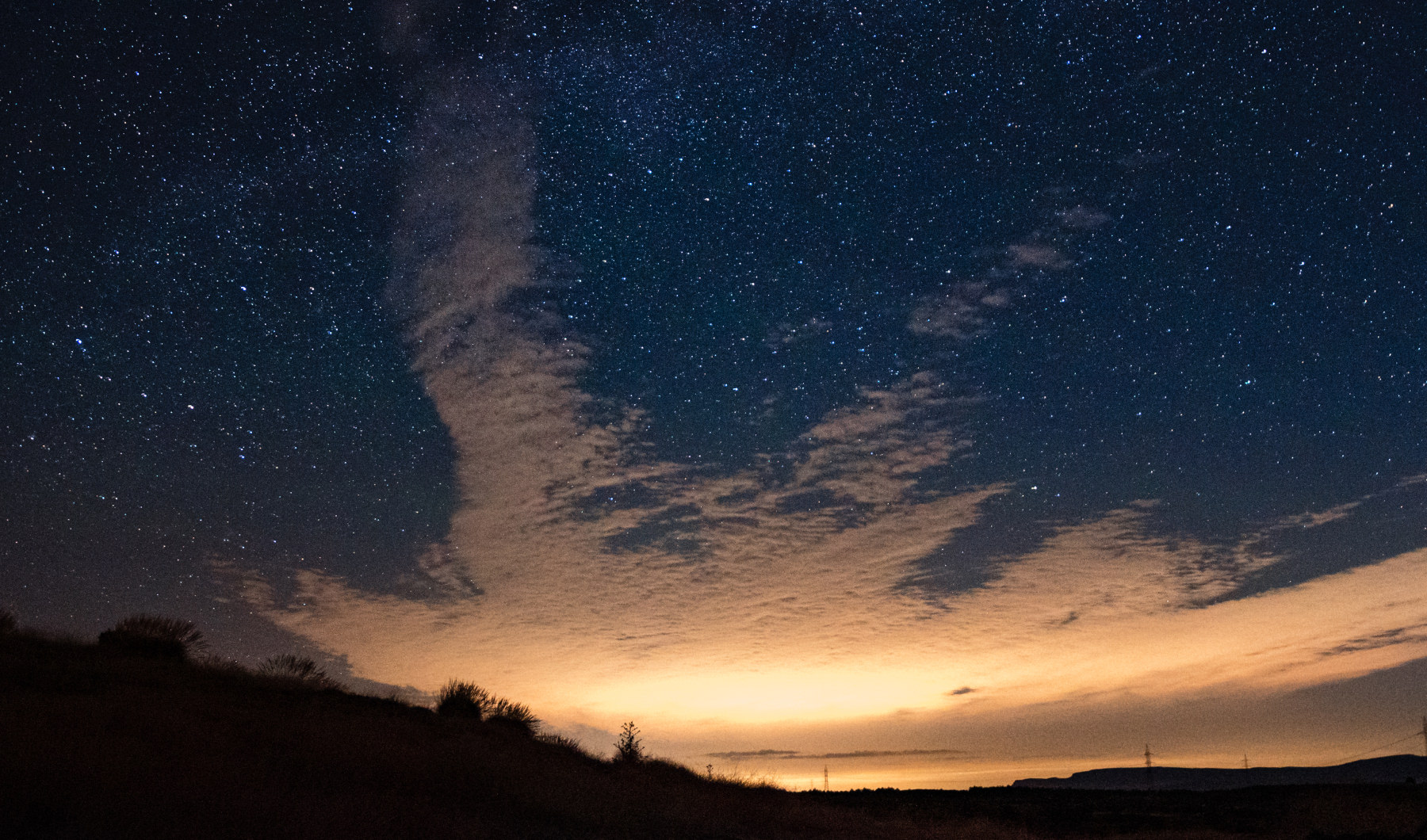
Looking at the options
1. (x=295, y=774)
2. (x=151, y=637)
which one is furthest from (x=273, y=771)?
(x=151, y=637)

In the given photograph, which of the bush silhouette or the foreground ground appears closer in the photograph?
the foreground ground

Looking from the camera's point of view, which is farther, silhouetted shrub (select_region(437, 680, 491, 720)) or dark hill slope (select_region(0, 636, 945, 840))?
silhouetted shrub (select_region(437, 680, 491, 720))

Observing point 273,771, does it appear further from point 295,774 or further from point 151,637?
point 151,637

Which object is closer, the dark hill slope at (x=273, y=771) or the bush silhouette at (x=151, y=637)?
the dark hill slope at (x=273, y=771)

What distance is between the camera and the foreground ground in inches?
263

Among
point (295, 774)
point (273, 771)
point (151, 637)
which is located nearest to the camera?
point (273, 771)

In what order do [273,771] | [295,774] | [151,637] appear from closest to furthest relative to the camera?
[273,771] → [295,774] → [151,637]

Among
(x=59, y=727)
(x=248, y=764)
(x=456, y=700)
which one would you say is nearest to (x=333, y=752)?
(x=248, y=764)

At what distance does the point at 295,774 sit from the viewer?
9539 mm

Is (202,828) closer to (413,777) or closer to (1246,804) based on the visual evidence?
(413,777)

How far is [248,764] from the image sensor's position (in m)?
9.02

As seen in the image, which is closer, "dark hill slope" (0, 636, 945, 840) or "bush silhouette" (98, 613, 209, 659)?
"dark hill slope" (0, 636, 945, 840)

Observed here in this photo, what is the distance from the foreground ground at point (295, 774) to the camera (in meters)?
6.68

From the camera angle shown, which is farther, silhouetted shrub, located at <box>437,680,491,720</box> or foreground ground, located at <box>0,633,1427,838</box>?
silhouetted shrub, located at <box>437,680,491,720</box>
